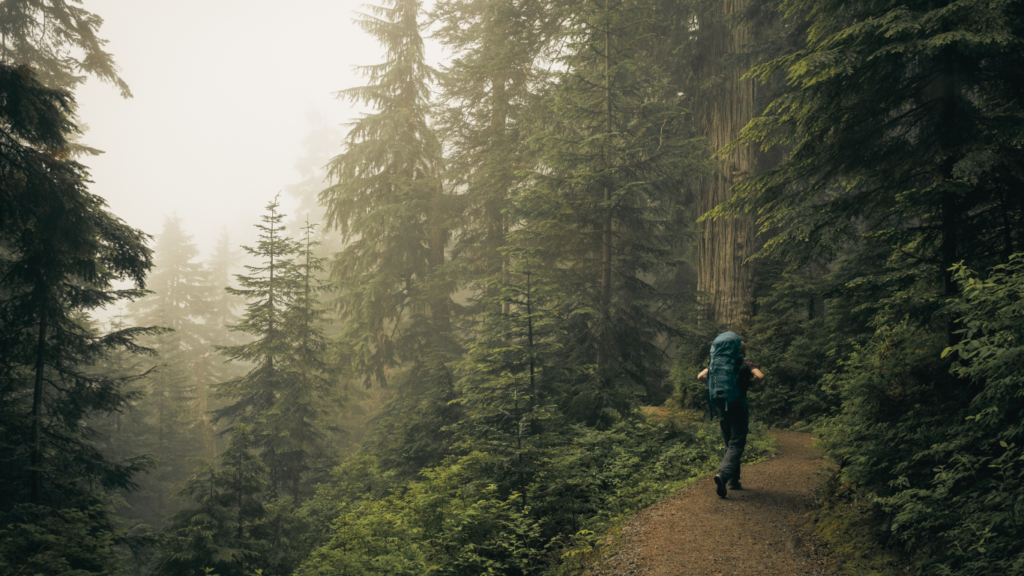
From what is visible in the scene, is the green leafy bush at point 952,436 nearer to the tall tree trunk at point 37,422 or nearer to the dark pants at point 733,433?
the dark pants at point 733,433

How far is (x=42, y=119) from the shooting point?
7.67 meters

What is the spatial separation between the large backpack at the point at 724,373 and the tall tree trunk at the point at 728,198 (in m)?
6.57

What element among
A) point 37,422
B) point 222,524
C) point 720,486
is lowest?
point 222,524

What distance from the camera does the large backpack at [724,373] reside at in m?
5.42

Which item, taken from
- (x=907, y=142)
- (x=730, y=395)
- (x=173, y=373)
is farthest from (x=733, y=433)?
(x=173, y=373)

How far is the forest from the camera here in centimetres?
430

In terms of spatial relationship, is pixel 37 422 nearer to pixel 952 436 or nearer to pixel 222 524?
pixel 222 524

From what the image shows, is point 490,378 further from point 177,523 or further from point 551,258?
point 177,523

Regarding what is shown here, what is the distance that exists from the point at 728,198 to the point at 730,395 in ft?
27.1

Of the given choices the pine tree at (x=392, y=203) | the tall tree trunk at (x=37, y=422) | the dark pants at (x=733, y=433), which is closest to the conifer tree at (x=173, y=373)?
the tall tree trunk at (x=37, y=422)

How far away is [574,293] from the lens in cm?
1159

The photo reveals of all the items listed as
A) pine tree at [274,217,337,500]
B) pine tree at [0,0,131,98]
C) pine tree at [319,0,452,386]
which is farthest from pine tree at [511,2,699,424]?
pine tree at [0,0,131,98]

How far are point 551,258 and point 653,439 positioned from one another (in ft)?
17.9

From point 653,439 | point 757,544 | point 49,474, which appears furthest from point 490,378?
point 49,474
